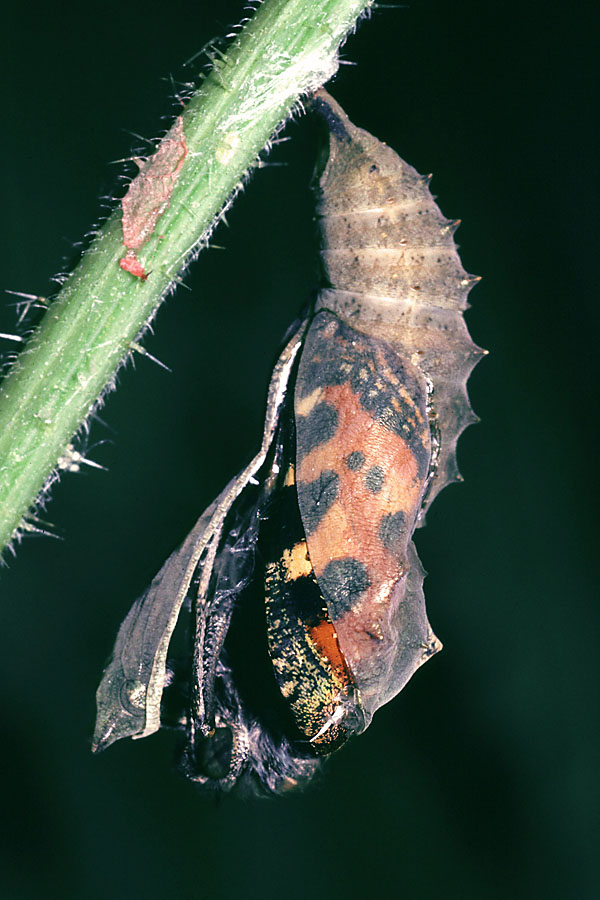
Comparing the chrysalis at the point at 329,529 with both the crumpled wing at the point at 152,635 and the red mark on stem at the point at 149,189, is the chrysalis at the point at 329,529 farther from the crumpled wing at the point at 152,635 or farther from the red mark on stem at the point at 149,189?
the red mark on stem at the point at 149,189

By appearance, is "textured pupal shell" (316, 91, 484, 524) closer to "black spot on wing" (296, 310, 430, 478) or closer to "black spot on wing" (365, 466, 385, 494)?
"black spot on wing" (296, 310, 430, 478)

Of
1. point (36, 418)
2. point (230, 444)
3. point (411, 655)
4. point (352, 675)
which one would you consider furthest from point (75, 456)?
point (230, 444)

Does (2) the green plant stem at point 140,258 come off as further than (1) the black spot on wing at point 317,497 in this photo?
No

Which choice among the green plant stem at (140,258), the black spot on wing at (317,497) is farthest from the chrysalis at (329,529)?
the green plant stem at (140,258)

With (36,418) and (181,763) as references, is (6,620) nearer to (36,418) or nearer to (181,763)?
(181,763)

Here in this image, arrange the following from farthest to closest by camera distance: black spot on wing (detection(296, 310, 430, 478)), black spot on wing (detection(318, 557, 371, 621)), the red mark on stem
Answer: black spot on wing (detection(296, 310, 430, 478)) < black spot on wing (detection(318, 557, 371, 621)) < the red mark on stem

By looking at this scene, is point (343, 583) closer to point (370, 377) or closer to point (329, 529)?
point (329, 529)

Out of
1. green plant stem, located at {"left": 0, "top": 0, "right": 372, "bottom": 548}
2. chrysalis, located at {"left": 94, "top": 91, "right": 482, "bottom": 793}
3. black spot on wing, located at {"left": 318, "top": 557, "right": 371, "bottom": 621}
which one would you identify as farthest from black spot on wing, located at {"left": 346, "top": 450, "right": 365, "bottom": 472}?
green plant stem, located at {"left": 0, "top": 0, "right": 372, "bottom": 548}
